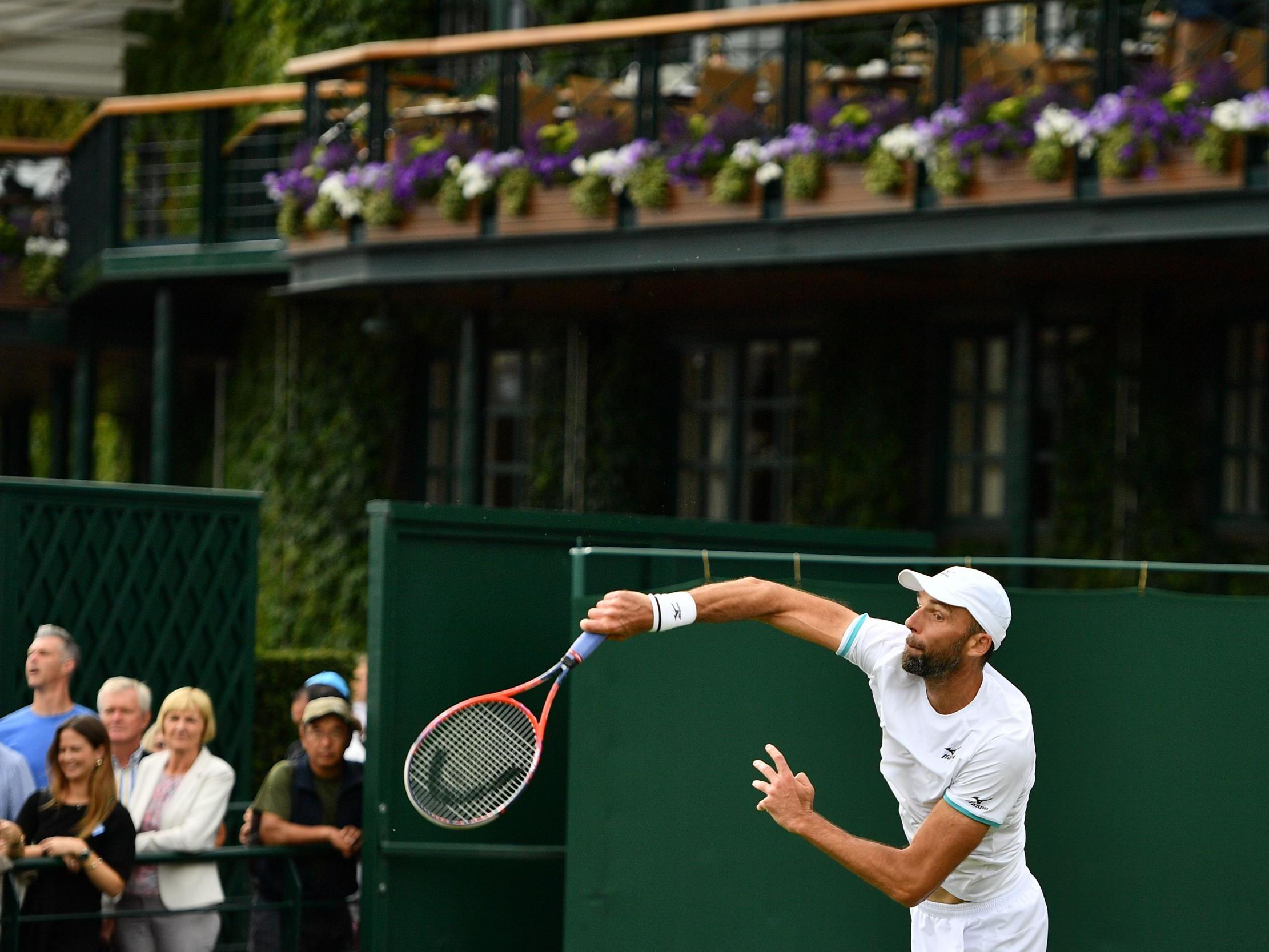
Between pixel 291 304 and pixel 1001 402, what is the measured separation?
7.60m

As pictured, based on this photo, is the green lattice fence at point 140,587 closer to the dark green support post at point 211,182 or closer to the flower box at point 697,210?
the flower box at point 697,210

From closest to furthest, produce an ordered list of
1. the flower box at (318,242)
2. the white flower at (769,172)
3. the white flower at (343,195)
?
the white flower at (769,172)
the white flower at (343,195)
the flower box at (318,242)

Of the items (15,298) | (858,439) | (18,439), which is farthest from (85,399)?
(18,439)

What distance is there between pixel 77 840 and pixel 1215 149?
8097 mm

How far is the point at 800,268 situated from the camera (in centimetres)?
1405

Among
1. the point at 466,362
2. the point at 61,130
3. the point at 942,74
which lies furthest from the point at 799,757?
the point at 61,130

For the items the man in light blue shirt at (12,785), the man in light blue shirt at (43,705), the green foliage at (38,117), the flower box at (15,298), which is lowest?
the man in light blue shirt at (12,785)

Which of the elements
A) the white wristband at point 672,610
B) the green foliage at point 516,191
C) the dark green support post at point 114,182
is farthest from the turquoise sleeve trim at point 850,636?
the dark green support post at point 114,182

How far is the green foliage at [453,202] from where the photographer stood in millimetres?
14789

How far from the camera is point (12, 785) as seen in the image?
7391 mm

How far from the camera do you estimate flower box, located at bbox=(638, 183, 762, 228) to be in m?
13.7

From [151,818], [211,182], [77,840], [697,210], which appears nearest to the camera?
[77,840]

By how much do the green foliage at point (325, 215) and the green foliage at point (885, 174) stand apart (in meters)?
4.82

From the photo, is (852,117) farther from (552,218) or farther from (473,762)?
(473,762)
